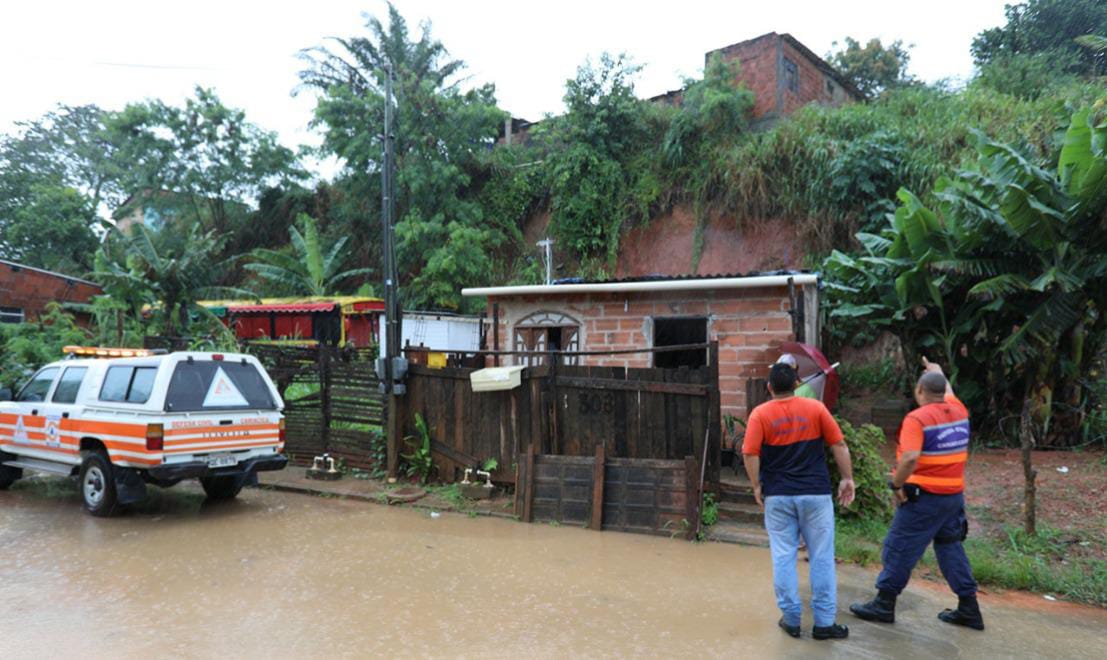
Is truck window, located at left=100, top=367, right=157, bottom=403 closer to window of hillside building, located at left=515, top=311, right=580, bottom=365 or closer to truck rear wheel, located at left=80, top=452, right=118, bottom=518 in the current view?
truck rear wheel, located at left=80, top=452, right=118, bottom=518

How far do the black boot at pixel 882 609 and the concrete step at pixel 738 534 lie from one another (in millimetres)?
1720

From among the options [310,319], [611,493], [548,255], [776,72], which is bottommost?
[611,493]

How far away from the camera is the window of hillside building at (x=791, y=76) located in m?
20.1

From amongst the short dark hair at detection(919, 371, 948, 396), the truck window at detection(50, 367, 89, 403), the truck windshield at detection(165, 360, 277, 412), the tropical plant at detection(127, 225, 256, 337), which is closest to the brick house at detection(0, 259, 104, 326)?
the tropical plant at detection(127, 225, 256, 337)

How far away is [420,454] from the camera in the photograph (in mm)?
8883

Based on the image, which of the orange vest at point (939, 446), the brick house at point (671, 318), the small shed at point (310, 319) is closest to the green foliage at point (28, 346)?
the small shed at point (310, 319)

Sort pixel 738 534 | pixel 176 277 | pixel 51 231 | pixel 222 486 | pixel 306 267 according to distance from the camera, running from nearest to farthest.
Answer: pixel 738 534 < pixel 222 486 < pixel 176 277 < pixel 306 267 < pixel 51 231

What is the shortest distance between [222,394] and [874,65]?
91.3 ft

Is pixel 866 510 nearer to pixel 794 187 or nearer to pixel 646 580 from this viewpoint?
pixel 646 580

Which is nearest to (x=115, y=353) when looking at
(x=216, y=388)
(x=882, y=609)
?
(x=216, y=388)

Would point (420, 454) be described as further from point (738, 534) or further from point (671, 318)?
point (738, 534)

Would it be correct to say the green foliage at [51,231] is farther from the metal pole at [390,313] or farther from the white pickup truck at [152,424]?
the metal pole at [390,313]

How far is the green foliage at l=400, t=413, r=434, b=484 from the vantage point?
887 cm

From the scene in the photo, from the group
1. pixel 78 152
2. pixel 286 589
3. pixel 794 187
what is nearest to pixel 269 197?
pixel 78 152
